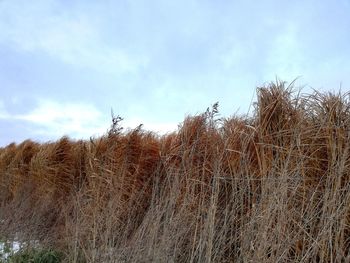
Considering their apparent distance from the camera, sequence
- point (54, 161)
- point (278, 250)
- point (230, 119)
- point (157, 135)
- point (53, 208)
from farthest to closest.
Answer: point (54, 161) < point (53, 208) < point (157, 135) < point (230, 119) < point (278, 250)

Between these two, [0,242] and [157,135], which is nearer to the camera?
[0,242]

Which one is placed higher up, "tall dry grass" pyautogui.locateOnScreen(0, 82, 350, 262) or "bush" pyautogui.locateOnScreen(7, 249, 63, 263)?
"tall dry grass" pyautogui.locateOnScreen(0, 82, 350, 262)

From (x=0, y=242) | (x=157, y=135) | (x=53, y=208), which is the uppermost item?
(x=157, y=135)

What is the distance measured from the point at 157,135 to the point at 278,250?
5.80 meters

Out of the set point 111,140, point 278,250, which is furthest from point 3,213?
point 278,250

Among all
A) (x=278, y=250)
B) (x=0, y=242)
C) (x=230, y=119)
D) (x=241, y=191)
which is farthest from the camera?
(x=0, y=242)

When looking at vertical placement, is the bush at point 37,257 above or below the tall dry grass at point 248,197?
below

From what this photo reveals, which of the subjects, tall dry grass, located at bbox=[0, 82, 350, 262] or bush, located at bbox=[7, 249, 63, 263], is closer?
tall dry grass, located at bbox=[0, 82, 350, 262]

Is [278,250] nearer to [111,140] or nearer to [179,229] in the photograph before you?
[179,229]

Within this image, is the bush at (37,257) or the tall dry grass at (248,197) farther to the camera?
the bush at (37,257)

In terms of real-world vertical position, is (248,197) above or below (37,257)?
above

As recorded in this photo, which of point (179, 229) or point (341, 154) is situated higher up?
point (341, 154)

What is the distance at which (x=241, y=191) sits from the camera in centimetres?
481

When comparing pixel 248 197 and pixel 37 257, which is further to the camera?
pixel 37 257
